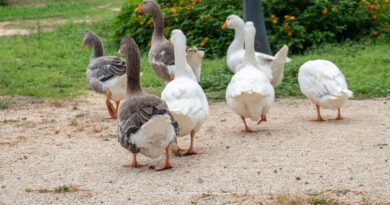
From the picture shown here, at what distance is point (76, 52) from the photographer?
52.1 feet

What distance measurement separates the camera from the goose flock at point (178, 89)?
7711mm

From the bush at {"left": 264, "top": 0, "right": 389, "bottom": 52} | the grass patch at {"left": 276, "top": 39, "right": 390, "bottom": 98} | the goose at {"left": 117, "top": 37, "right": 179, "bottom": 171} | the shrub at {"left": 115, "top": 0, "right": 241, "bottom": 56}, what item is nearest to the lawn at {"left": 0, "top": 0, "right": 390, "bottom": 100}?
the grass patch at {"left": 276, "top": 39, "right": 390, "bottom": 98}

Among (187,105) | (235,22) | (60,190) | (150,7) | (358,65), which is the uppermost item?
(150,7)

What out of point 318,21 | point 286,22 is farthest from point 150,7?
point 318,21

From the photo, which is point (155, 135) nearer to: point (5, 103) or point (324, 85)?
point (324, 85)

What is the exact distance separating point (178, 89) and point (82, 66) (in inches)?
242

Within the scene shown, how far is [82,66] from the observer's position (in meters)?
14.5

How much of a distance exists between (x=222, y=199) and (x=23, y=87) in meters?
6.57

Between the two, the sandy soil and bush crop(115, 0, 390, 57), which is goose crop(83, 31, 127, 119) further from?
bush crop(115, 0, 390, 57)

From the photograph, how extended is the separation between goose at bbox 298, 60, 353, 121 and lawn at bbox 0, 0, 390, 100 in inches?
61.1

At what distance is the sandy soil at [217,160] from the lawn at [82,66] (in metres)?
1.09

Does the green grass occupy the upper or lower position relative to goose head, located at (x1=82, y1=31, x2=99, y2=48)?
lower

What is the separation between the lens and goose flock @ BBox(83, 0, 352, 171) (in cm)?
771

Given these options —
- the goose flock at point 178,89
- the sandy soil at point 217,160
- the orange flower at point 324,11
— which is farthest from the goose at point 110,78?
the orange flower at point 324,11
